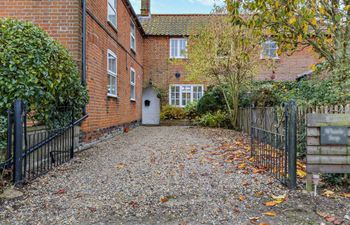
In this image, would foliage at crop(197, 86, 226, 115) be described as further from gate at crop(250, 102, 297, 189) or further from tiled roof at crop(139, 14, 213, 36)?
gate at crop(250, 102, 297, 189)

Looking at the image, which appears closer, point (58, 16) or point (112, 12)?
point (58, 16)

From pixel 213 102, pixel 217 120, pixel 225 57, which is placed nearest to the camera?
pixel 225 57

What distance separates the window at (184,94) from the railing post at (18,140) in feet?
49.8

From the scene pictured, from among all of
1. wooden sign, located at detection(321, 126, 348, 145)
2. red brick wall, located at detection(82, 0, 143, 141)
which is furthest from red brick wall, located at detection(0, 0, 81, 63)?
wooden sign, located at detection(321, 126, 348, 145)

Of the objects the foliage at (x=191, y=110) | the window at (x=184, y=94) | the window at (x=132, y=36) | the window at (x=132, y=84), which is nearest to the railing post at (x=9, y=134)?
the window at (x=132, y=84)

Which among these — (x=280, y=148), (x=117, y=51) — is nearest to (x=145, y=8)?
(x=117, y=51)

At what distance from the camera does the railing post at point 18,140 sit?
4473 mm

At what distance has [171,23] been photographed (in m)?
20.5

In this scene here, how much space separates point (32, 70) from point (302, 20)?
189 inches

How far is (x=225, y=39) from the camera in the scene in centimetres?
1204

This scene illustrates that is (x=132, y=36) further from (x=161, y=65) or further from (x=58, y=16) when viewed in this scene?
(x=58, y=16)

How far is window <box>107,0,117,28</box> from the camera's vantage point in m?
10.8

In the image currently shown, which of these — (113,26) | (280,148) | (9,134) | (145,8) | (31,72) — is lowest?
(280,148)

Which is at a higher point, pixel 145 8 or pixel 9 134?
pixel 145 8
